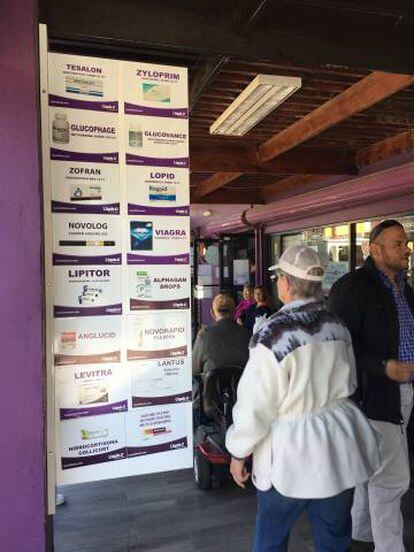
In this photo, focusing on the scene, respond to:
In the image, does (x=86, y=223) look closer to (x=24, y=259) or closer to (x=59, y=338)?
(x=24, y=259)

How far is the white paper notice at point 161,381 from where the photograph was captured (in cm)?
183

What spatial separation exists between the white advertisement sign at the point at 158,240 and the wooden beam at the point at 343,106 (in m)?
1.75

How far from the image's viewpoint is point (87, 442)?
1.76 metres

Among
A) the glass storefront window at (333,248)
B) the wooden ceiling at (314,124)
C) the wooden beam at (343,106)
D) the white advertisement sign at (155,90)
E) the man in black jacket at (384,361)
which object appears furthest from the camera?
the glass storefront window at (333,248)

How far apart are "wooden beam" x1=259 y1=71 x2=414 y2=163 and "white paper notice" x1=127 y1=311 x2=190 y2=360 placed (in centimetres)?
197

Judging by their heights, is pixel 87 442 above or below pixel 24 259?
below

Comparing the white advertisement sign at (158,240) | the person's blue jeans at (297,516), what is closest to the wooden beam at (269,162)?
the white advertisement sign at (158,240)

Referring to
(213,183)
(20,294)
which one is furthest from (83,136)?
(213,183)

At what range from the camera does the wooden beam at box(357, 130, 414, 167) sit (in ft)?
14.4

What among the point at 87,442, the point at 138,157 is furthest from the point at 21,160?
the point at 87,442

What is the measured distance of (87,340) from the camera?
175 centimetres

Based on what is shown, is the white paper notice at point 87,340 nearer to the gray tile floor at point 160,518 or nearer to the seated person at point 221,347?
the gray tile floor at point 160,518

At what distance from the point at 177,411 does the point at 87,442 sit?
0.36 metres

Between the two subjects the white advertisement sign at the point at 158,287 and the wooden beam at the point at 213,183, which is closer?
the white advertisement sign at the point at 158,287
